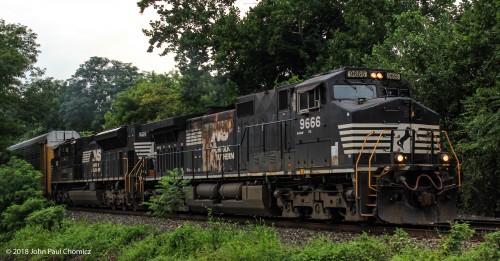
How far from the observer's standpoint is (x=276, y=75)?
30719mm

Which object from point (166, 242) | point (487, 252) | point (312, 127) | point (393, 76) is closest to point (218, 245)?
point (166, 242)

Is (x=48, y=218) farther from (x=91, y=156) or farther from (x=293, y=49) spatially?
(x=293, y=49)

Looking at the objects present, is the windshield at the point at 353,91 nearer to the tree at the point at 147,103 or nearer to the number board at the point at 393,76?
the number board at the point at 393,76

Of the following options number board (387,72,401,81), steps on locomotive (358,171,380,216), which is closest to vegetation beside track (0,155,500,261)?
steps on locomotive (358,171,380,216)

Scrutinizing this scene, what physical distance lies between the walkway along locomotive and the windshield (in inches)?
1.0

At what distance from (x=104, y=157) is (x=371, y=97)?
50.5 ft

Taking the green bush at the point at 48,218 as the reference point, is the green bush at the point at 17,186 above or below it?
above

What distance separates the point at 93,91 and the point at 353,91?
61107mm

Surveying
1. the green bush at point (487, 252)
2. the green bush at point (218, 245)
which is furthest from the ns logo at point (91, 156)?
the green bush at point (487, 252)

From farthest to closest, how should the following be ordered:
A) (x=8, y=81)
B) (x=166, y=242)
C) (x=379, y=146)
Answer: (x=8, y=81) < (x=379, y=146) < (x=166, y=242)

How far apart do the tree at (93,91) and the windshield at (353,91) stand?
52.1 m

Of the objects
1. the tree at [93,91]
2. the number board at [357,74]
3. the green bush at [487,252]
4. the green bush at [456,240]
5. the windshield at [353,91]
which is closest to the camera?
the green bush at [487,252]

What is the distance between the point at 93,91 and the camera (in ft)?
230

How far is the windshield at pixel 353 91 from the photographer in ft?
41.7
